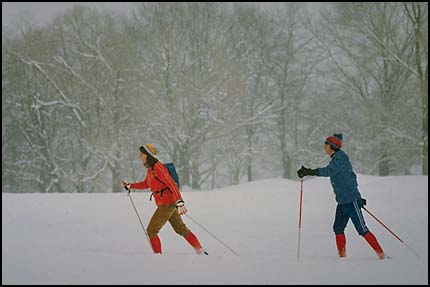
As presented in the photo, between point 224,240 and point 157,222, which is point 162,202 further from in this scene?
point 224,240

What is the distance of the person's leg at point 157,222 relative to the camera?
281 inches

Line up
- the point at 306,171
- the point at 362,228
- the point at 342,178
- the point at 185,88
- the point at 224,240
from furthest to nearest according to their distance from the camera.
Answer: the point at 185,88 < the point at 224,240 < the point at 306,171 < the point at 342,178 < the point at 362,228

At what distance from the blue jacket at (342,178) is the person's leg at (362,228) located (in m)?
0.13

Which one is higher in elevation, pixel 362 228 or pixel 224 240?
pixel 362 228

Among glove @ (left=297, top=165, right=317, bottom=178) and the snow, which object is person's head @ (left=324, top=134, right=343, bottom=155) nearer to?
glove @ (left=297, top=165, right=317, bottom=178)

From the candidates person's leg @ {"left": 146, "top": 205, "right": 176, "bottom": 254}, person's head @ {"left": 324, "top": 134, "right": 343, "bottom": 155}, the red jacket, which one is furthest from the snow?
person's head @ {"left": 324, "top": 134, "right": 343, "bottom": 155}

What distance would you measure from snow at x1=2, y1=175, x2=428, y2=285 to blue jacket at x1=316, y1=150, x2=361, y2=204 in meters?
0.92

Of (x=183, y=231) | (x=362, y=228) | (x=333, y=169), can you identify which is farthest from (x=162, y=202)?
(x=362, y=228)

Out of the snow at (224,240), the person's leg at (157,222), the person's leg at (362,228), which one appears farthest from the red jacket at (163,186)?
the person's leg at (362,228)

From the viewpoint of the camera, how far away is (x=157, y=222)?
7.13 meters

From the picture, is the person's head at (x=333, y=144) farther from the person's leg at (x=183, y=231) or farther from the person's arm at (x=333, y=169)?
the person's leg at (x=183, y=231)

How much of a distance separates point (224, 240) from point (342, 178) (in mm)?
3325

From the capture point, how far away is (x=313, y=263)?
263 inches

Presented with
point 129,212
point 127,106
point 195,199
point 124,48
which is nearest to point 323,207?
point 195,199
